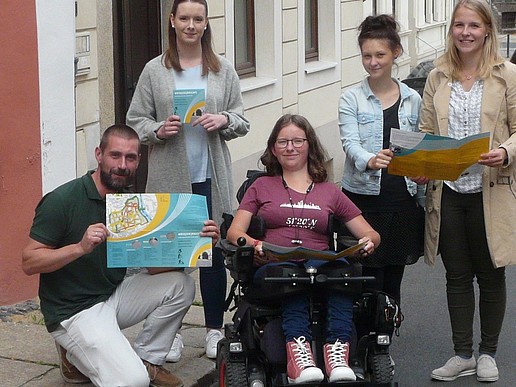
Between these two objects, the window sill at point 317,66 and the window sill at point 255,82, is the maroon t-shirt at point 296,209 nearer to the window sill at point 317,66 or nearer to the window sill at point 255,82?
the window sill at point 255,82

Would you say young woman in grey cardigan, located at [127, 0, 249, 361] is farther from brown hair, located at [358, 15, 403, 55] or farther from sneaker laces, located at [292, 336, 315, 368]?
sneaker laces, located at [292, 336, 315, 368]

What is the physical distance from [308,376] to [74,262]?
4.32ft

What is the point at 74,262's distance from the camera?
5500 millimetres

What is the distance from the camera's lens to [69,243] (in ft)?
17.8

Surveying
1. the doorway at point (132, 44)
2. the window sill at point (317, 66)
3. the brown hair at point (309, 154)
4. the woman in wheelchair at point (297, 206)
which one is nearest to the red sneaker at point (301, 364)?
the woman in wheelchair at point (297, 206)

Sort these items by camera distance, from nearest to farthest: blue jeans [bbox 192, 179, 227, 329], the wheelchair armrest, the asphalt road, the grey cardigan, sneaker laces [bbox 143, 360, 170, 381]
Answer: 1. the wheelchair armrest
2. sneaker laces [bbox 143, 360, 170, 381]
3. the grey cardigan
4. blue jeans [bbox 192, 179, 227, 329]
5. the asphalt road

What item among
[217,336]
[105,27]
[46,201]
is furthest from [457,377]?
[105,27]

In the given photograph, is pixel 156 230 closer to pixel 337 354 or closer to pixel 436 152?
pixel 337 354

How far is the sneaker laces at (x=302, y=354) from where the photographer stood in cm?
510

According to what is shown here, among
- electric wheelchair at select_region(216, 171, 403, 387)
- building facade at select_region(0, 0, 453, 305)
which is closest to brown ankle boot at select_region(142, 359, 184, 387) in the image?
→ electric wheelchair at select_region(216, 171, 403, 387)

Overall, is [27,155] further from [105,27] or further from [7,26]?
[105,27]

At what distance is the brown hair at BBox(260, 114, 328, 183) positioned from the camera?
5848 mm

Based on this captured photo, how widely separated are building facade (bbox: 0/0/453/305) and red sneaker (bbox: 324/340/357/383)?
2919 millimetres

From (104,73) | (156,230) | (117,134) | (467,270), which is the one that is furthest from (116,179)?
(104,73)
